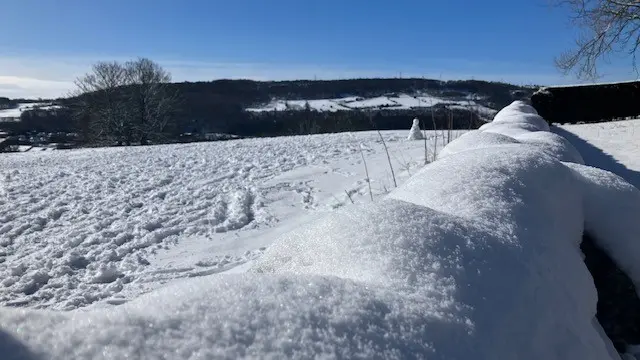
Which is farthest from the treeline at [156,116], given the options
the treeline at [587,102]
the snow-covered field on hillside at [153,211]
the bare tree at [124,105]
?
the snow-covered field on hillside at [153,211]

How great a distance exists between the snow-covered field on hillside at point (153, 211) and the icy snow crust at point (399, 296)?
2.65 m

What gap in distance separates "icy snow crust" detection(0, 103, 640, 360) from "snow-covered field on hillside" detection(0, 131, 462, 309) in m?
2.65

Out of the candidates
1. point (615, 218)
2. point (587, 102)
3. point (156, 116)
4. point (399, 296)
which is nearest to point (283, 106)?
point (156, 116)

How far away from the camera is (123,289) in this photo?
3678 millimetres

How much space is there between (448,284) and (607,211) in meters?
1.73

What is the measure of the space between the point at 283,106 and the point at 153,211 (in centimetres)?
5480

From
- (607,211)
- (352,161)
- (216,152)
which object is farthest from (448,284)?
(216,152)

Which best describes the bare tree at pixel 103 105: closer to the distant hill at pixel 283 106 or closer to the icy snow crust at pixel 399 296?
the distant hill at pixel 283 106

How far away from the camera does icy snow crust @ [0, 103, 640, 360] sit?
866 mm

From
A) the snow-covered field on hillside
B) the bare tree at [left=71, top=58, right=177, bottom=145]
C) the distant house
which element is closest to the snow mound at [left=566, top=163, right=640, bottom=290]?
the snow-covered field on hillside

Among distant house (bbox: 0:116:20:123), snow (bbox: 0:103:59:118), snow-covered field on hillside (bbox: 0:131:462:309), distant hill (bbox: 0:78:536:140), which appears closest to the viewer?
snow-covered field on hillside (bbox: 0:131:462:309)

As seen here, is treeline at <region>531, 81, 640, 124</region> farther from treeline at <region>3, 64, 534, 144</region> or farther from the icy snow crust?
the icy snow crust

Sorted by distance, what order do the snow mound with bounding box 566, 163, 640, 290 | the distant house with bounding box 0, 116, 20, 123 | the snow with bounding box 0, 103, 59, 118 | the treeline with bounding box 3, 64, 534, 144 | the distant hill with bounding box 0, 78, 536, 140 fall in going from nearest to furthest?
the snow mound with bounding box 566, 163, 640, 290 → the treeline with bounding box 3, 64, 534, 144 → the distant hill with bounding box 0, 78, 536, 140 → the distant house with bounding box 0, 116, 20, 123 → the snow with bounding box 0, 103, 59, 118

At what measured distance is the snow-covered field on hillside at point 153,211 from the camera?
395 centimetres
